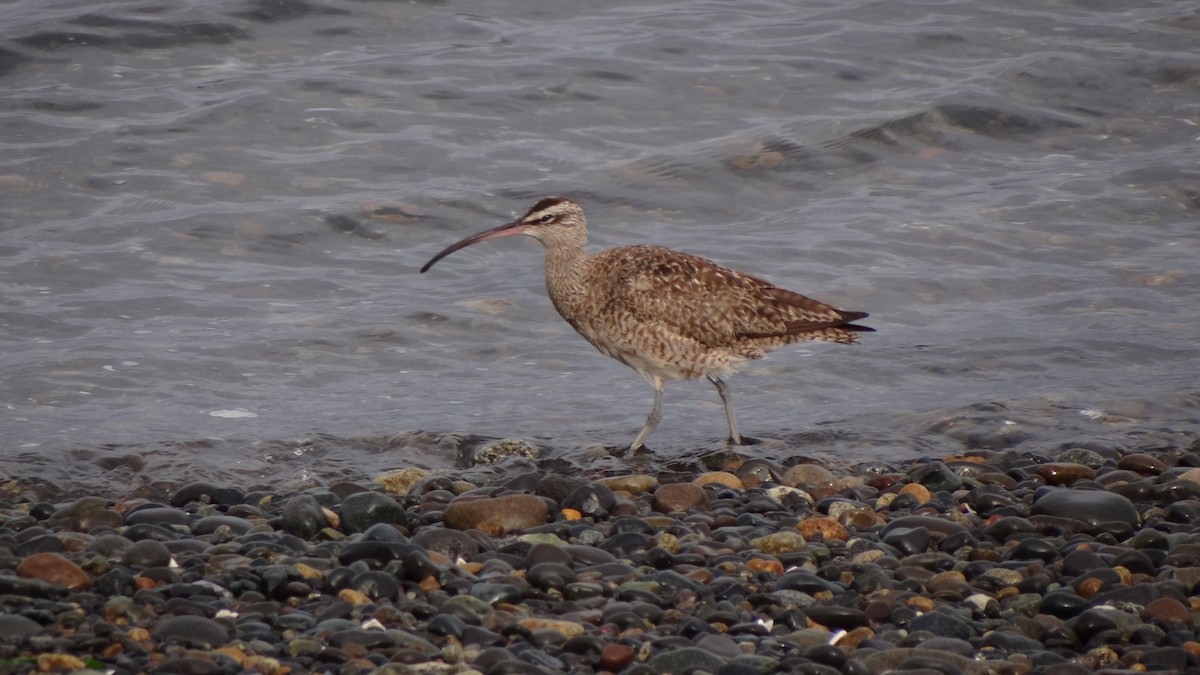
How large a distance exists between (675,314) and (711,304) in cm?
28

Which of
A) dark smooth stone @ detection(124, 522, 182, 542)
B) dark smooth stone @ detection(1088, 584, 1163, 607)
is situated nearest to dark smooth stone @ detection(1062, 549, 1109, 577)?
dark smooth stone @ detection(1088, 584, 1163, 607)

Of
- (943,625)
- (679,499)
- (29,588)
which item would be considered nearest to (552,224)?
(679,499)

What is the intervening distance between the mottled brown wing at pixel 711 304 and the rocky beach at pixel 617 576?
147 centimetres

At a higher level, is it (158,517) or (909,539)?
(909,539)

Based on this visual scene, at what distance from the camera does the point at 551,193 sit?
1362cm

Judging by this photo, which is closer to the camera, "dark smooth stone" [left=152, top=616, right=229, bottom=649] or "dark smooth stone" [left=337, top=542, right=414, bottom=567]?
"dark smooth stone" [left=152, top=616, right=229, bottom=649]

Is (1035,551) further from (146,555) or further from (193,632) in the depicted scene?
(146,555)

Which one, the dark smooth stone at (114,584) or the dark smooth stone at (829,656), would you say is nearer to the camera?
the dark smooth stone at (829,656)

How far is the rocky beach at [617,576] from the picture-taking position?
5.15 meters

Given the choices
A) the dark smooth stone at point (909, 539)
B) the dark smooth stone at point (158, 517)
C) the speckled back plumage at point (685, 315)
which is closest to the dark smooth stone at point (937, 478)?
the dark smooth stone at point (909, 539)

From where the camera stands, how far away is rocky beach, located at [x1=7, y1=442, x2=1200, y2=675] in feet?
16.9

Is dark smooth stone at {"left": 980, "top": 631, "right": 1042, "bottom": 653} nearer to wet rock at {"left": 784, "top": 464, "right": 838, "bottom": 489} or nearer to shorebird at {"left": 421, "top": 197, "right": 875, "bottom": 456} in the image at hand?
wet rock at {"left": 784, "top": 464, "right": 838, "bottom": 489}

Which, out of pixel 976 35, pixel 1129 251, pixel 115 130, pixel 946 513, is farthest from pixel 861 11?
pixel 946 513

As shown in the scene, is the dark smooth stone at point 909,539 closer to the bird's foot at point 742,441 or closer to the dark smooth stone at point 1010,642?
the dark smooth stone at point 1010,642
